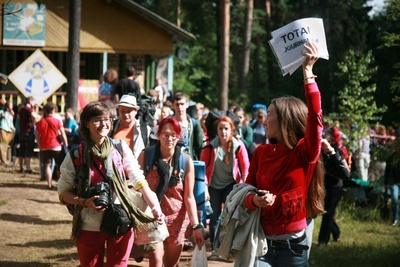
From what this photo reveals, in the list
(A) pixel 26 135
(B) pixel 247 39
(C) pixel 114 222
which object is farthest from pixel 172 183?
(B) pixel 247 39

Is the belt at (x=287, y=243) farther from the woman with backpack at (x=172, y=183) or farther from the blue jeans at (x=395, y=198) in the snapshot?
the blue jeans at (x=395, y=198)

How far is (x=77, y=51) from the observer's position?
63.1ft

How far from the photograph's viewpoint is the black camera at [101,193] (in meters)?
5.96

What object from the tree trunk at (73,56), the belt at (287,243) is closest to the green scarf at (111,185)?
the belt at (287,243)

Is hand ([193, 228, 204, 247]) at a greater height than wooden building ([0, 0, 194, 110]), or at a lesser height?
lesser

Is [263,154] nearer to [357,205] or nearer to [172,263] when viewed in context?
[172,263]

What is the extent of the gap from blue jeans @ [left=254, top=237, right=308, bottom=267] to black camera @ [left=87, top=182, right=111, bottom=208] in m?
1.26

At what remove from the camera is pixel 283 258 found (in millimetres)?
5414

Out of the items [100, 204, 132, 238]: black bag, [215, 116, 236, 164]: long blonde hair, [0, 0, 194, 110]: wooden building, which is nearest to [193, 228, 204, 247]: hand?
[100, 204, 132, 238]: black bag

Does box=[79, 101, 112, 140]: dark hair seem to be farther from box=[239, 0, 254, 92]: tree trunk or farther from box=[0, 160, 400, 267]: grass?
box=[239, 0, 254, 92]: tree trunk

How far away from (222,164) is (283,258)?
5235 mm

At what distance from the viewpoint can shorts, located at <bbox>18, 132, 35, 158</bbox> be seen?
1983 cm

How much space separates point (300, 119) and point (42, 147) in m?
11.9

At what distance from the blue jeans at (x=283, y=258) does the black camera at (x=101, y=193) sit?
1264mm
